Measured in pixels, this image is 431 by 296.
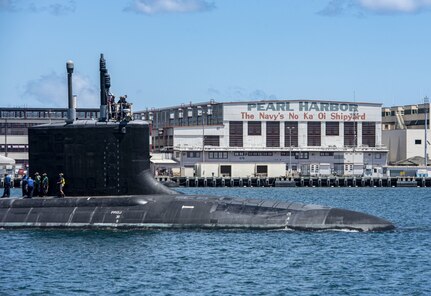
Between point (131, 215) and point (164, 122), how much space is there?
92.1 metres

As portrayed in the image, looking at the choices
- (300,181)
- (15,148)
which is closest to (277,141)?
(300,181)

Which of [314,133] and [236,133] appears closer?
[236,133]

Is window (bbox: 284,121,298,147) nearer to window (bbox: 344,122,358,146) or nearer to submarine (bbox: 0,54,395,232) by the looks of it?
window (bbox: 344,122,358,146)

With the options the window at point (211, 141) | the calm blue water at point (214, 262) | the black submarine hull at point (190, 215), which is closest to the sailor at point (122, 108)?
the black submarine hull at point (190, 215)

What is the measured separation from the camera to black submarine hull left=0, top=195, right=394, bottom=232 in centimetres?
3616

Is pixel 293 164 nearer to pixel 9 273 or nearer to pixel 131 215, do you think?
pixel 131 215

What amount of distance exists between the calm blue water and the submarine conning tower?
2239mm

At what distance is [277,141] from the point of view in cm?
10844

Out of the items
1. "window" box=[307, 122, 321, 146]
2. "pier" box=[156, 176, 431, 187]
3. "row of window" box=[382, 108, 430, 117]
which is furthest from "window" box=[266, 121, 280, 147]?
"row of window" box=[382, 108, 430, 117]

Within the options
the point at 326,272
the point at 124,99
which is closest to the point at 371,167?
the point at 124,99

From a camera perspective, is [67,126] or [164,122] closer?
[67,126]

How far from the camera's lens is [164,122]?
421 feet

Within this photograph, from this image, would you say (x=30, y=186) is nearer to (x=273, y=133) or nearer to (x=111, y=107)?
(x=111, y=107)

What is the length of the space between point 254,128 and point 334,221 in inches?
2850
